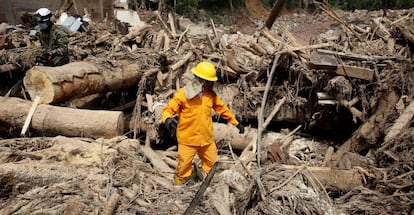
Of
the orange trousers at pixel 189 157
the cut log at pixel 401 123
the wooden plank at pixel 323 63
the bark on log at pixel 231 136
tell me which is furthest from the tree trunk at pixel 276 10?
the orange trousers at pixel 189 157

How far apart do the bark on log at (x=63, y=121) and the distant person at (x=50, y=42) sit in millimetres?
1212

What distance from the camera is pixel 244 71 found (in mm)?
7047

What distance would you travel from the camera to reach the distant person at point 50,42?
259 inches

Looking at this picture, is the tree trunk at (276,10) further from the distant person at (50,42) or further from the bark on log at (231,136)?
the distant person at (50,42)

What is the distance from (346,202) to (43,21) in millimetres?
5664

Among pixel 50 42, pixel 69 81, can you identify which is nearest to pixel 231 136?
pixel 69 81

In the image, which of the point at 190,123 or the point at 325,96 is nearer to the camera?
the point at 190,123

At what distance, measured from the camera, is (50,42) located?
22.7 feet

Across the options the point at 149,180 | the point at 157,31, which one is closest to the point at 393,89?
the point at 149,180

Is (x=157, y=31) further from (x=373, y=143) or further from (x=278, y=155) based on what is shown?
(x=373, y=143)

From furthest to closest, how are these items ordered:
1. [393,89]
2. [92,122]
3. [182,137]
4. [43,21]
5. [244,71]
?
1. [244,71]
2. [43,21]
3. [393,89]
4. [92,122]
5. [182,137]

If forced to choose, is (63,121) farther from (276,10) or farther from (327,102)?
(276,10)

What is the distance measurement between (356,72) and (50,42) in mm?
5409

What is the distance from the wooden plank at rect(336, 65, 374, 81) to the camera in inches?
234
